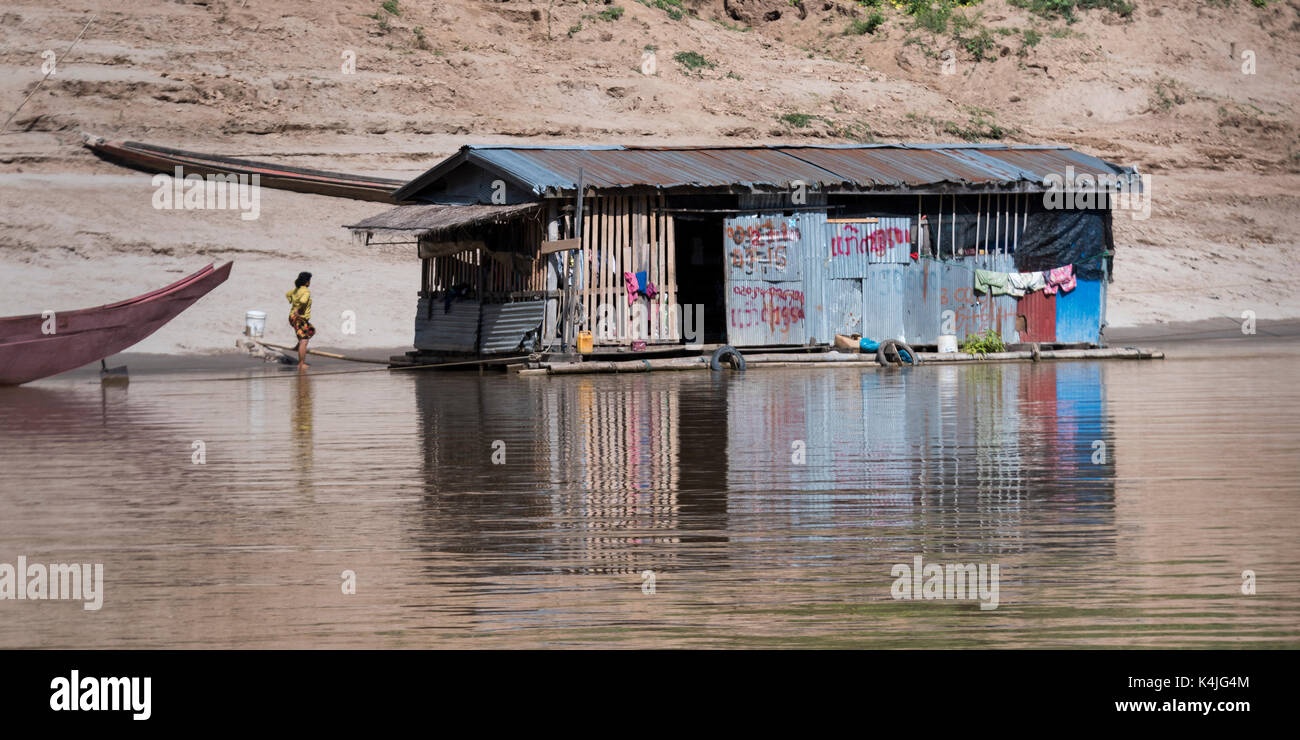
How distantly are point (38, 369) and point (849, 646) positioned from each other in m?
17.4

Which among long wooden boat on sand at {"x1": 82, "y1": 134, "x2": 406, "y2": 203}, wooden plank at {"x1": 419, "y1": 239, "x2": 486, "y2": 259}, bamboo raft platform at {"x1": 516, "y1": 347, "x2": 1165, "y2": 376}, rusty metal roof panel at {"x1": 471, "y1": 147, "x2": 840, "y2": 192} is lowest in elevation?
bamboo raft platform at {"x1": 516, "y1": 347, "x2": 1165, "y2": 376}

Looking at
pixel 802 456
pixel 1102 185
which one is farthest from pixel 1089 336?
pixel 802 456

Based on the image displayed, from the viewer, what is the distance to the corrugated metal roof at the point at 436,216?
22828mm

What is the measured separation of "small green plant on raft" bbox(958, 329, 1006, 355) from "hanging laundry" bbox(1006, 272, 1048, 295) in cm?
91

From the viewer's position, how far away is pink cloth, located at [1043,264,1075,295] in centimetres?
2695

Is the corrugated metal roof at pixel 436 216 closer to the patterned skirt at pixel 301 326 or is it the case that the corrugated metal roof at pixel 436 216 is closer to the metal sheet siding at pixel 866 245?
Result: the patterned skirt at pixel 301 326

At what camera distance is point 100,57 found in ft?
120

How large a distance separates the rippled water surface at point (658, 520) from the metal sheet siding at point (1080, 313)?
32.2ft

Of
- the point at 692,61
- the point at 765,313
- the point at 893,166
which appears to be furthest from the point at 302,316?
the point at 692,61

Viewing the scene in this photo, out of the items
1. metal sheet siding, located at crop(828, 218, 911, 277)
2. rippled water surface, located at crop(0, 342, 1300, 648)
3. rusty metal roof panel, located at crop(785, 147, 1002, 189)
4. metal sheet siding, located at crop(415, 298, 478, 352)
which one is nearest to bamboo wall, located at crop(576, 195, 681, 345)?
metal sheet siding, located at crop(415, 298, 478, 352)

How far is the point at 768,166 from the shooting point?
2561 cm

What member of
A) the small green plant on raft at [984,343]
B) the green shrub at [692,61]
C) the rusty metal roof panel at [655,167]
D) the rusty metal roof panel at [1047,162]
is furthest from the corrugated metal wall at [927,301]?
the green shrub at [692,61]

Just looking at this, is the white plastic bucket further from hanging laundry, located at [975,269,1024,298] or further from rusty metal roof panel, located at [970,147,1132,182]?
rusty metal roof panel, located at [970,147,1132,182]
